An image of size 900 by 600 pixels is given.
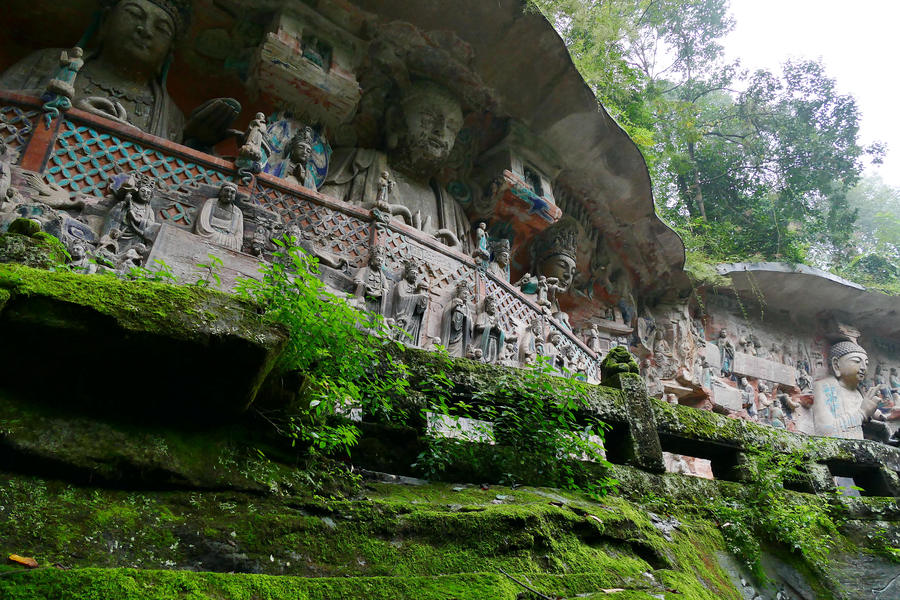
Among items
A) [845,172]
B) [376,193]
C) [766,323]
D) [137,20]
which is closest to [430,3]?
[376,193]

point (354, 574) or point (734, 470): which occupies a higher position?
point (734, 470)

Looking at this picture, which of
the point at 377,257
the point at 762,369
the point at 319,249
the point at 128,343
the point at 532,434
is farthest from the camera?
the point at 762,369

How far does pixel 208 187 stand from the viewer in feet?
26.1

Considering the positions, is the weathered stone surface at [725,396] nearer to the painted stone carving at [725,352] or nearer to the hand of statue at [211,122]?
the painted stone carving at [725,352]

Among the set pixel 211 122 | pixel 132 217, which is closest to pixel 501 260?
pixel 211 122

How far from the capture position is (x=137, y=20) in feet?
30.6

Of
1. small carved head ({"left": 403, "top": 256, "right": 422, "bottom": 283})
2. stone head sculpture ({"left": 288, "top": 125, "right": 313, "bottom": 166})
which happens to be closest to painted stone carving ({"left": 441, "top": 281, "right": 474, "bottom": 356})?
small carved head ({"left": 403, "top": 256, "right": 422, "bottom": 283})

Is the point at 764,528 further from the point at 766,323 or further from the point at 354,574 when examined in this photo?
the point at 766,323

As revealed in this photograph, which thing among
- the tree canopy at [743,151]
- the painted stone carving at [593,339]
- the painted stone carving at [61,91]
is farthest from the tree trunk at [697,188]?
the painted stone carving at [61,91]

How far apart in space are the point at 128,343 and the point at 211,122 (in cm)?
791

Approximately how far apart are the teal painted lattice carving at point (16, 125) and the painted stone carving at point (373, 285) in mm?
4107

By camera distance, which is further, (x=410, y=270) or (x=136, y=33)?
(x=136, y=33)

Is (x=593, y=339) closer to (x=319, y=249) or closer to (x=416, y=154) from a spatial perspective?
(x=416, y=154)

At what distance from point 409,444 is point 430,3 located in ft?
29.5
